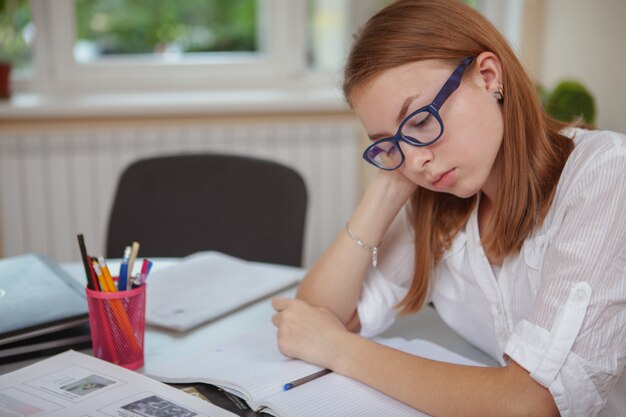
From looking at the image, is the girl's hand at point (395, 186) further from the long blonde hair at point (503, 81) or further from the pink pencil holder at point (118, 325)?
the pink pencil holder at point (118, 325)

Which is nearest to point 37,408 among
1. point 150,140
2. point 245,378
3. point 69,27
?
point 245,378

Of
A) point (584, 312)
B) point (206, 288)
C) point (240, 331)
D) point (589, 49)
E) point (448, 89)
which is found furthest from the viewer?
point (589, 49)

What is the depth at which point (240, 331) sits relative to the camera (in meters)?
1.29

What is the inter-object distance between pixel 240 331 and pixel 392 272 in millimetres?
285

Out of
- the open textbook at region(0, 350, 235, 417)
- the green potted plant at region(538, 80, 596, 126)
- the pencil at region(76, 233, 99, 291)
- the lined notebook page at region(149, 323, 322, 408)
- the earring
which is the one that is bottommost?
the lined notebook page at region(149, 323, 322, 408)

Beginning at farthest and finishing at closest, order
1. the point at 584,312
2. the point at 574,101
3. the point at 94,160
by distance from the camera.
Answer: the point at 94,160, the point at 574,101, the point at 584,312

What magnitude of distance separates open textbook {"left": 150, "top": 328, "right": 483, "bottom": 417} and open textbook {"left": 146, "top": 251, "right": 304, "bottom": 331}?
0.51ft

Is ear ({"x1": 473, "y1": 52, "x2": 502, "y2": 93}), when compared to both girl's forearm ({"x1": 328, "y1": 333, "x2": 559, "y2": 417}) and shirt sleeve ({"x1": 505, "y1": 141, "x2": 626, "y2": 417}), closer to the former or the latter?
shirt sleeve ({"x1": 505, "y1": 141, "x2": 626, "y2": 417})

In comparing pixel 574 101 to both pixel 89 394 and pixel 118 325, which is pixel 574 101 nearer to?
pixel 118 325

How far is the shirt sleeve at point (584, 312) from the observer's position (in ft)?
3.02

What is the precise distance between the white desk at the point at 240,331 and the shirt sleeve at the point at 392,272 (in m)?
0.05

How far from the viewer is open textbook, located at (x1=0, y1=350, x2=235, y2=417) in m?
0.93

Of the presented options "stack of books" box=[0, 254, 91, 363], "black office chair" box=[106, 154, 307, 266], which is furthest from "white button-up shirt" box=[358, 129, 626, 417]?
"black office chair" box=[106, 154, 307, 266]

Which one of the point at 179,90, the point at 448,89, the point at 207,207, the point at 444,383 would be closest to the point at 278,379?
the point at 444,383
